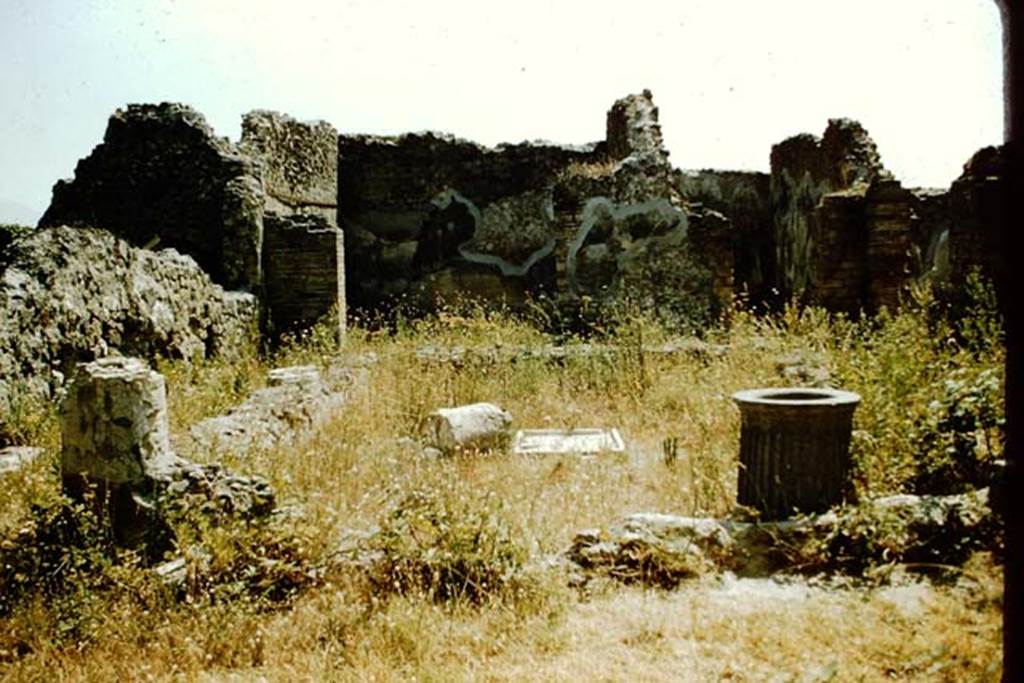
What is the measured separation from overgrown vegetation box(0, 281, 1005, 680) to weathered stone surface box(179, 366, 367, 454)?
0.25 m

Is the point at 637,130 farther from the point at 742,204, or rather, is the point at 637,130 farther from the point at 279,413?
the point at 279,413

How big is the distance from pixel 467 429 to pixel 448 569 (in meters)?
2.38

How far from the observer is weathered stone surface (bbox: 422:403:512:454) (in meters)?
5.63

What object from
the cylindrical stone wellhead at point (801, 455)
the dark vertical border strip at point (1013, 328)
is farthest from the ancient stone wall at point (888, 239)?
the dark vertical border strip at point (1013, 328)

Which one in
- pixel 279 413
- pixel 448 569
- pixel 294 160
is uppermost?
pixel 294 160

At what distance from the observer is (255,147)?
438 inches

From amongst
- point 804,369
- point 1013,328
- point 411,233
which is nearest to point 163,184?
point 411,233

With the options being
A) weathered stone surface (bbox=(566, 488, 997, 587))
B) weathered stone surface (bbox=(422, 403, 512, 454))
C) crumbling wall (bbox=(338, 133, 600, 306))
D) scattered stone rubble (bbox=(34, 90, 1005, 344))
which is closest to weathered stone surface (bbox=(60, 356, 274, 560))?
weathered stone surface (bbox=(566, 488, 997, 587))

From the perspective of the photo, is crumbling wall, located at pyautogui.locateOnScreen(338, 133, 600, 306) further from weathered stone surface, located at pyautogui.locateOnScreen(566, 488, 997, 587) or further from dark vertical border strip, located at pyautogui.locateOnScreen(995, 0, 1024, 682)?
dark vertical border strip, located at pyautogui.locateOnScreen(995, 0, 1024, 682)

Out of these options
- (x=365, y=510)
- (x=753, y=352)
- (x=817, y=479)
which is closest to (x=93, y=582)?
(x=365, y=510)

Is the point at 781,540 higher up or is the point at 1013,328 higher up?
the point at 1013,328

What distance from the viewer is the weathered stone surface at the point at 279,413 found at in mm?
4672

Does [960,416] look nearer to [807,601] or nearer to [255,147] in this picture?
[807,601]

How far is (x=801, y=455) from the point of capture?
3.99 metres
